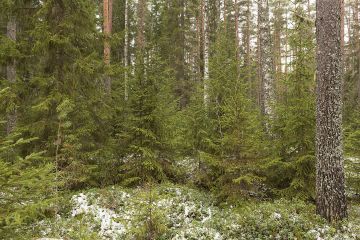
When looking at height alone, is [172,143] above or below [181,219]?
above

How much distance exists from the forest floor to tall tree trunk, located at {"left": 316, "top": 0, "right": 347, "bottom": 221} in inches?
21.6

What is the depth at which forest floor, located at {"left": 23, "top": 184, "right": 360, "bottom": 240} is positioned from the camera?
6961 millimetres

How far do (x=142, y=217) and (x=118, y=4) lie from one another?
2537cm

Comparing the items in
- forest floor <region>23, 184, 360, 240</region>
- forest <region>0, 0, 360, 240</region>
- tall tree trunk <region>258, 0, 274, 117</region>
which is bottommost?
forest floor <region>23, 184, 360, 240</region>

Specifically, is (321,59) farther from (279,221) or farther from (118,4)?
(118,4)

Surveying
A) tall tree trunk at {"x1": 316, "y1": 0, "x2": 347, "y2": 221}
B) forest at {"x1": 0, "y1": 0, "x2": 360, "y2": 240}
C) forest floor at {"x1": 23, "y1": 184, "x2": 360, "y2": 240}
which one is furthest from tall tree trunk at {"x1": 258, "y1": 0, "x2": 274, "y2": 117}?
forest floor at {"x1": 23, "y1": 184, "x2": 360, "y2": 240}

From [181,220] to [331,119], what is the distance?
4800 millimetres

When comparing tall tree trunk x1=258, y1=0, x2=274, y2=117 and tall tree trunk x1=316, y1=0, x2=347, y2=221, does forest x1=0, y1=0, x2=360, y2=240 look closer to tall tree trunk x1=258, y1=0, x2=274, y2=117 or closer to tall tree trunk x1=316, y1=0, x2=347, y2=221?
tall tree trunk x1=316, y1=0, x2=347, y2=221

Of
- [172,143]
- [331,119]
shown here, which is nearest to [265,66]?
[172,143]

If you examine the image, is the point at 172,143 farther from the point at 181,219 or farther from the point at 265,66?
the point at 265,66

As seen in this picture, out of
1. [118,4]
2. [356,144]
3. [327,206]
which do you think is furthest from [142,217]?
[118,4]

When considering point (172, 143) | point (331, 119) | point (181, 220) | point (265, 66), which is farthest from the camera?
point (265, 66)

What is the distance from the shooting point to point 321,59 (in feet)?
24.2

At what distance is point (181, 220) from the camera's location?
8.22 metres
